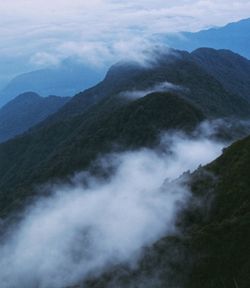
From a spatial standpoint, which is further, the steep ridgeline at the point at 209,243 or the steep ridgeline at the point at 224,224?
the steep ridgeline at the point at 209,243

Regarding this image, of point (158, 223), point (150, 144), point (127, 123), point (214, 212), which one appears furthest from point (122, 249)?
point (127, 123)

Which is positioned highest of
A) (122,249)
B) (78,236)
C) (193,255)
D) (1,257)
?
(1,257)

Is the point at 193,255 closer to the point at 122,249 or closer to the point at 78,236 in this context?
the point at 122,249

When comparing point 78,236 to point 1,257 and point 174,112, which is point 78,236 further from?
point 174,112

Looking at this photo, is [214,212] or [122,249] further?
[122,249]

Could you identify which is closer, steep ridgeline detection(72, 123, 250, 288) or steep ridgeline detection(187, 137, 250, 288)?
steep ridgeline detection(187, 137, 250, 288)

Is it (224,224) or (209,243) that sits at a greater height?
(224,224)

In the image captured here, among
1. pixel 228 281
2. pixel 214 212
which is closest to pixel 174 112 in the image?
pixel 214 212

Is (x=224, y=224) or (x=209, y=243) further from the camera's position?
(x=224, y=224)

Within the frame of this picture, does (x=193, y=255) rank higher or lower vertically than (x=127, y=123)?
lower

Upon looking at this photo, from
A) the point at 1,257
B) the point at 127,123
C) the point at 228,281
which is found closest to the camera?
the point at 228,281

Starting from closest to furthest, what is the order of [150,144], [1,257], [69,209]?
[1,257] → [69,209] → [150,144]
